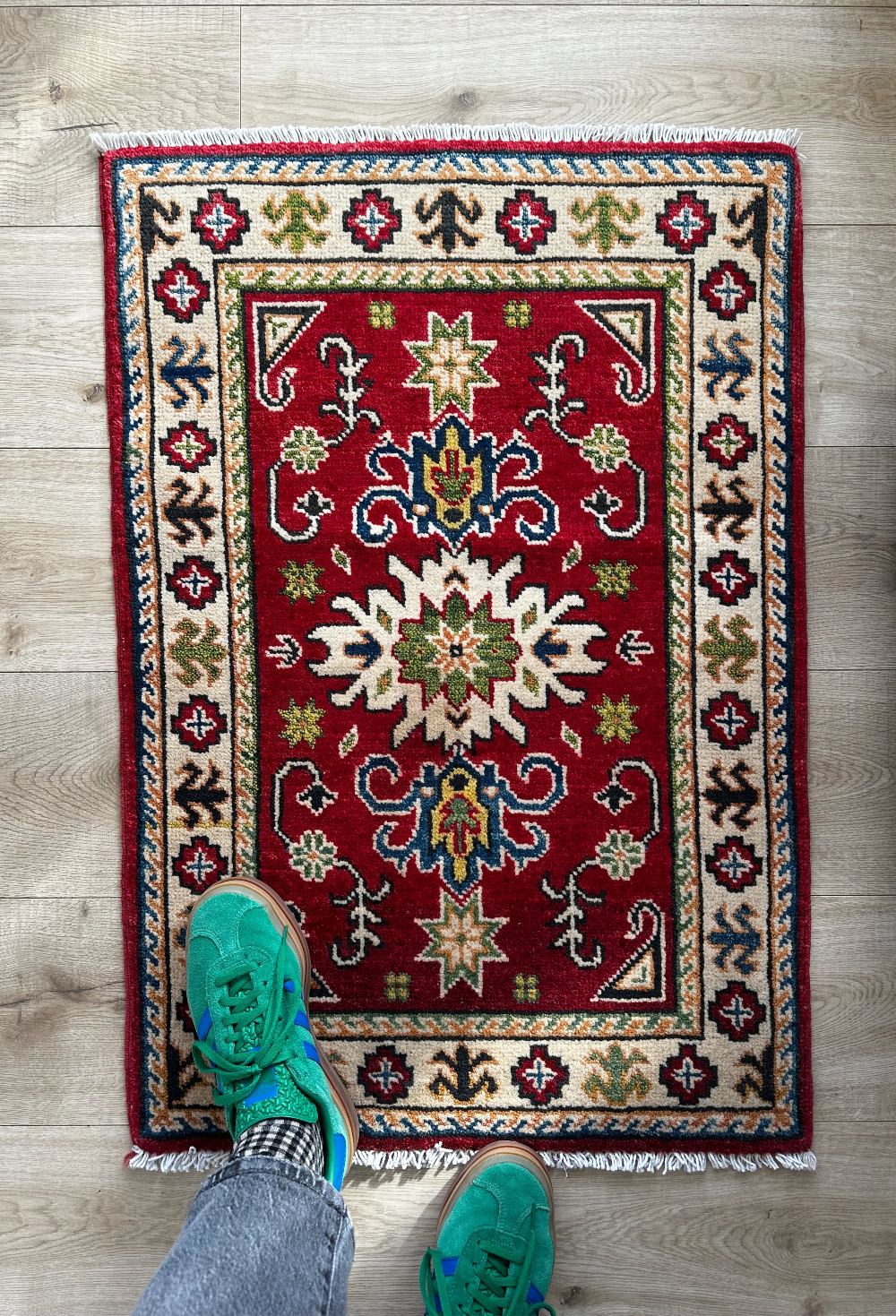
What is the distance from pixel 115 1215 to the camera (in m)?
1.10

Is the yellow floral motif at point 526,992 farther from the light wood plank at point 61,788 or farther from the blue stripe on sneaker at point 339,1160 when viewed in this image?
the light wood plank at point 61,788

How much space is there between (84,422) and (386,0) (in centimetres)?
66

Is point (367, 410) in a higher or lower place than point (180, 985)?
higher

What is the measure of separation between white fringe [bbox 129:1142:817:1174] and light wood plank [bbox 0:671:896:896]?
1.11 feet

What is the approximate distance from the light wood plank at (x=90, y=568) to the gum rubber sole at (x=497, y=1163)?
719 millimetres

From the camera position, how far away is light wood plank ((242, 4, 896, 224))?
1102 millimetres

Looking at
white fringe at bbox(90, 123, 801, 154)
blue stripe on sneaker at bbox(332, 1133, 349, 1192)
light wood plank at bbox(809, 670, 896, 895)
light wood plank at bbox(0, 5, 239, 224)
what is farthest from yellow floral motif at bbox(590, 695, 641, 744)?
light wood plank at bbox(0, 5, 239, 224)

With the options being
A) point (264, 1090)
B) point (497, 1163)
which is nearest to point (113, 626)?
point (264, 1090)

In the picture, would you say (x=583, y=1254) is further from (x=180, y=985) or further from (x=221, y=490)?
(x=221, y=490)

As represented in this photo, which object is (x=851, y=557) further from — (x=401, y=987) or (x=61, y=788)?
(x=61, y=788)

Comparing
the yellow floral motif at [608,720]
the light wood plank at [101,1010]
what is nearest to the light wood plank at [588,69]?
the yellow floral motif at [608,720]

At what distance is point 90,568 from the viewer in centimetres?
112

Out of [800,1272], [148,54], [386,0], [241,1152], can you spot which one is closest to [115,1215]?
[241,1152]

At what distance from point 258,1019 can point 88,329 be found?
89 cm
